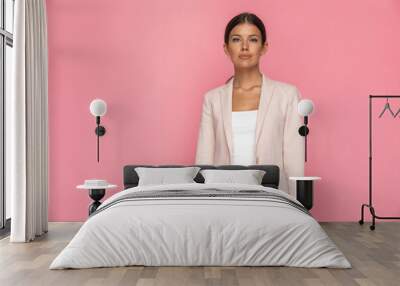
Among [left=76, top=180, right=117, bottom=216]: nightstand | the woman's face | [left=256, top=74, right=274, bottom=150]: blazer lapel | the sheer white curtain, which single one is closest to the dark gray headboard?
[left=76, top=180, right=117, bottom=216]: nightstand

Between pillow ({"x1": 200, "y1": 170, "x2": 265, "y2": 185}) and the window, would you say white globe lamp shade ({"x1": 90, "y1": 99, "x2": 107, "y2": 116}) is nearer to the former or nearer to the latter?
the window

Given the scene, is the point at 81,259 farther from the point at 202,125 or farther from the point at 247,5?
the point at 247,5

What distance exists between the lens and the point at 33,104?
589cm

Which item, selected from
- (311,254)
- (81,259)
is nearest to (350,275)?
(311,254)

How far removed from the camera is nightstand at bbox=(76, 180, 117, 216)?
6.31m

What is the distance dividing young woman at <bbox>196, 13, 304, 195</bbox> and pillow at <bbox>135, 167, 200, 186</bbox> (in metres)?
0.57

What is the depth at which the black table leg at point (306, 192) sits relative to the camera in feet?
21.5

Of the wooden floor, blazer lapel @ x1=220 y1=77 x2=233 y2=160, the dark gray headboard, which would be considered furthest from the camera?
blazer lapel @ x1=220 y1=77 x2=233 y2=160

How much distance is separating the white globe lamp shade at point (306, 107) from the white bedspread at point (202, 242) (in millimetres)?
2493

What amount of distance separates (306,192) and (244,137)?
1010 mm

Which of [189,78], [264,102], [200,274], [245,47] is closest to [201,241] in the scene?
[200,274]

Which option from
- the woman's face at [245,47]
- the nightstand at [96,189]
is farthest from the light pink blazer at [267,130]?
the nightstand at [96,189]

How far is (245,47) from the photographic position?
6.96m

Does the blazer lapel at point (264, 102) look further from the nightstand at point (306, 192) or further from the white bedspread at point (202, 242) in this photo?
the white bedspread at point (202, 242)
